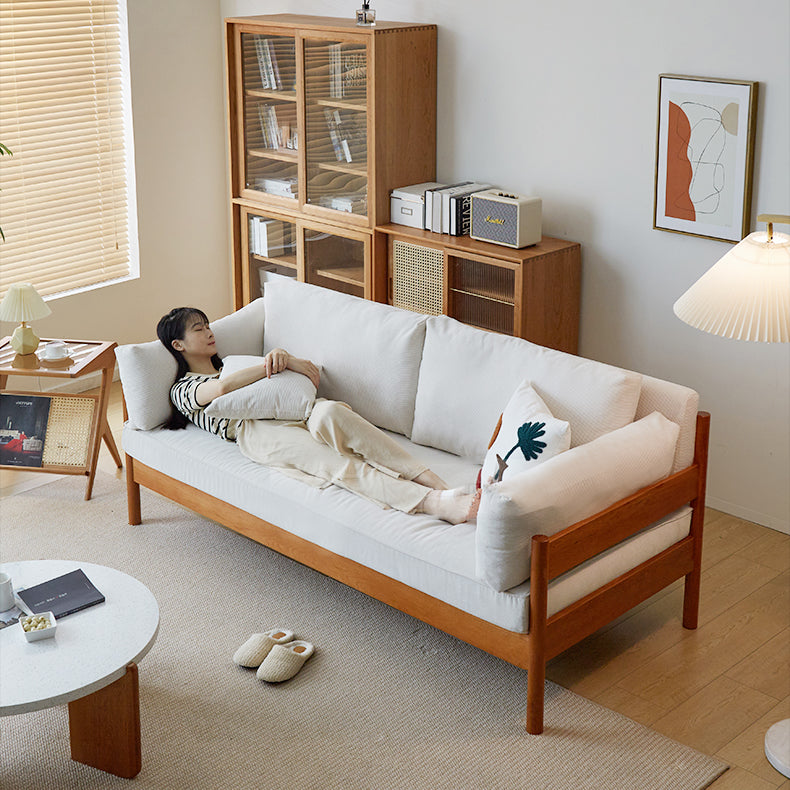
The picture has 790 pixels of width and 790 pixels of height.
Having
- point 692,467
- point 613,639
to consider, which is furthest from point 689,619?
point 692,467

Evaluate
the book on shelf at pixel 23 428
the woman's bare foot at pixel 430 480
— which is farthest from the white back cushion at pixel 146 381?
the woman's bare foot at pixel 430 480

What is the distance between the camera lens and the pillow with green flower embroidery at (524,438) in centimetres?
293

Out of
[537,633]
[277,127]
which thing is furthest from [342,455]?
[277,127]

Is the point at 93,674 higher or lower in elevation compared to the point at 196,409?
lower

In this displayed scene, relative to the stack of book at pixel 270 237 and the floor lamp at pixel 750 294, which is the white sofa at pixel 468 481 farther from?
the stack of book at pixel 270 237

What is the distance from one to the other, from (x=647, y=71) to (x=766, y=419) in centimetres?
134

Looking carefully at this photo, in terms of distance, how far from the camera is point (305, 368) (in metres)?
3.68

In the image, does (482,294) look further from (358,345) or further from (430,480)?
(430,480)

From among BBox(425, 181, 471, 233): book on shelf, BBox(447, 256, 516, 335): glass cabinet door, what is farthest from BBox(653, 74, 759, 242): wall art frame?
BBox(425, 181, 471, 233): book on shelf

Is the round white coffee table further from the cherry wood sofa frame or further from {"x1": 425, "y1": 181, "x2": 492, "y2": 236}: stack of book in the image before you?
{"x1": 425, "y1": 181, "x2": 492, "y2": 236}: stack of book

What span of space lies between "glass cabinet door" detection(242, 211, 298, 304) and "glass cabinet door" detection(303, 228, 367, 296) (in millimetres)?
107

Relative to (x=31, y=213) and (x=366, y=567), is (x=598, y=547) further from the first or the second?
(x=31, y=213)

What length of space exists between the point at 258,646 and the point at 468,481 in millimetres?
813

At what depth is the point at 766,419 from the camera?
12.6 feet
